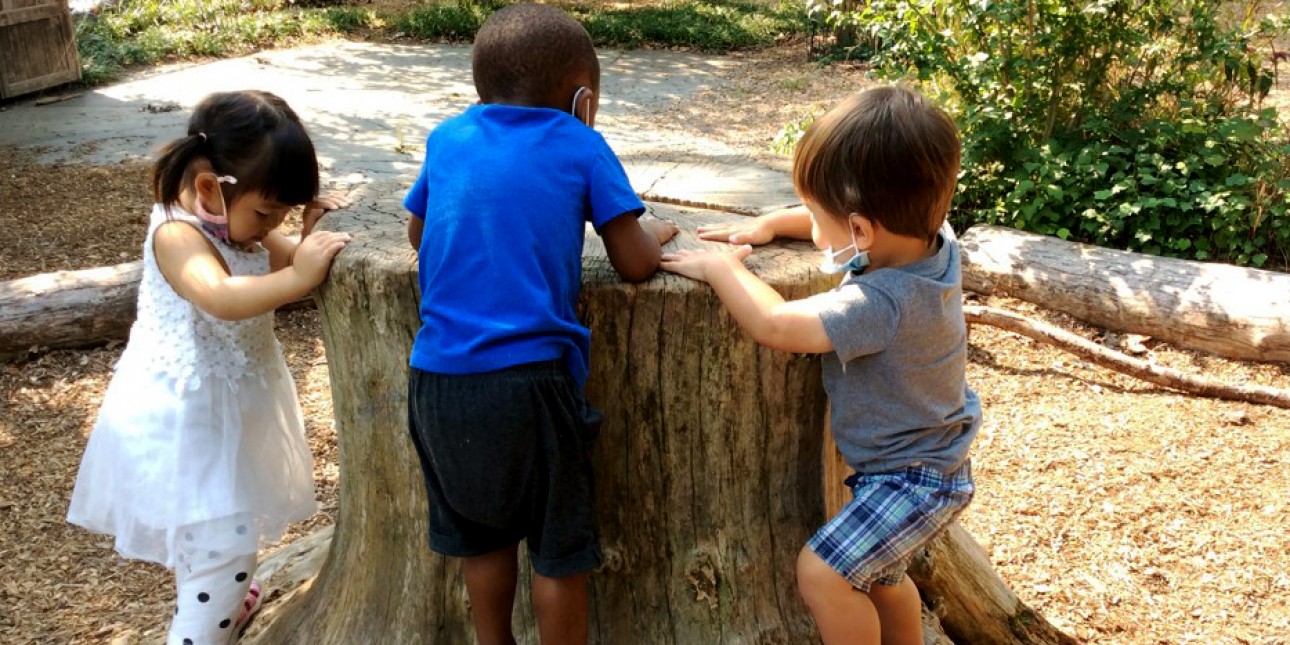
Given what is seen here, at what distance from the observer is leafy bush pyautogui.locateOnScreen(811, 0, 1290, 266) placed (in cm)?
545

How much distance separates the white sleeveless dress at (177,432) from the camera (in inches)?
92.3

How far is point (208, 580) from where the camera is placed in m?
2.38

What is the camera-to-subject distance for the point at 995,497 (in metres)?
3.92

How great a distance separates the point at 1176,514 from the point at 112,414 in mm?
3282

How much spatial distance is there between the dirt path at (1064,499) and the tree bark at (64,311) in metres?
0.08

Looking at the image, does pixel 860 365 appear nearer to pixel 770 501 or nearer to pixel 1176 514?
pixel 770 501

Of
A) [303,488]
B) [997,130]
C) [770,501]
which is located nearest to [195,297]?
[303,488]

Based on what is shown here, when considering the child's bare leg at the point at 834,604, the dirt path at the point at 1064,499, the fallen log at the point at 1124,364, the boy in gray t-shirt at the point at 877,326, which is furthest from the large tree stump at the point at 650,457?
the fallen log at the point at 1124,364

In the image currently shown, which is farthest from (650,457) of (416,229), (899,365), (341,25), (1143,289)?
(341,25)

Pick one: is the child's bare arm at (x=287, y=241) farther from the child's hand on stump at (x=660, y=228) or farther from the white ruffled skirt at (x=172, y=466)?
the child's hand on stump at (x=660, y=228)

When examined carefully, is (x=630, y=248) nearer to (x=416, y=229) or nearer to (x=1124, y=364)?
(x=416, y=229)

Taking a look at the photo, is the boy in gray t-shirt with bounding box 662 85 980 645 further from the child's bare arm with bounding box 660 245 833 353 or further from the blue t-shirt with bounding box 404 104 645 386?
the blue t-shirt with bounding box 404 104 645 386

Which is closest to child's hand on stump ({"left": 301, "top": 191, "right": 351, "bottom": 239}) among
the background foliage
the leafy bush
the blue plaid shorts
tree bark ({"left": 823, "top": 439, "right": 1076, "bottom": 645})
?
the blue plaid shorts

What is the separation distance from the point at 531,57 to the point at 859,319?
2.46ft
